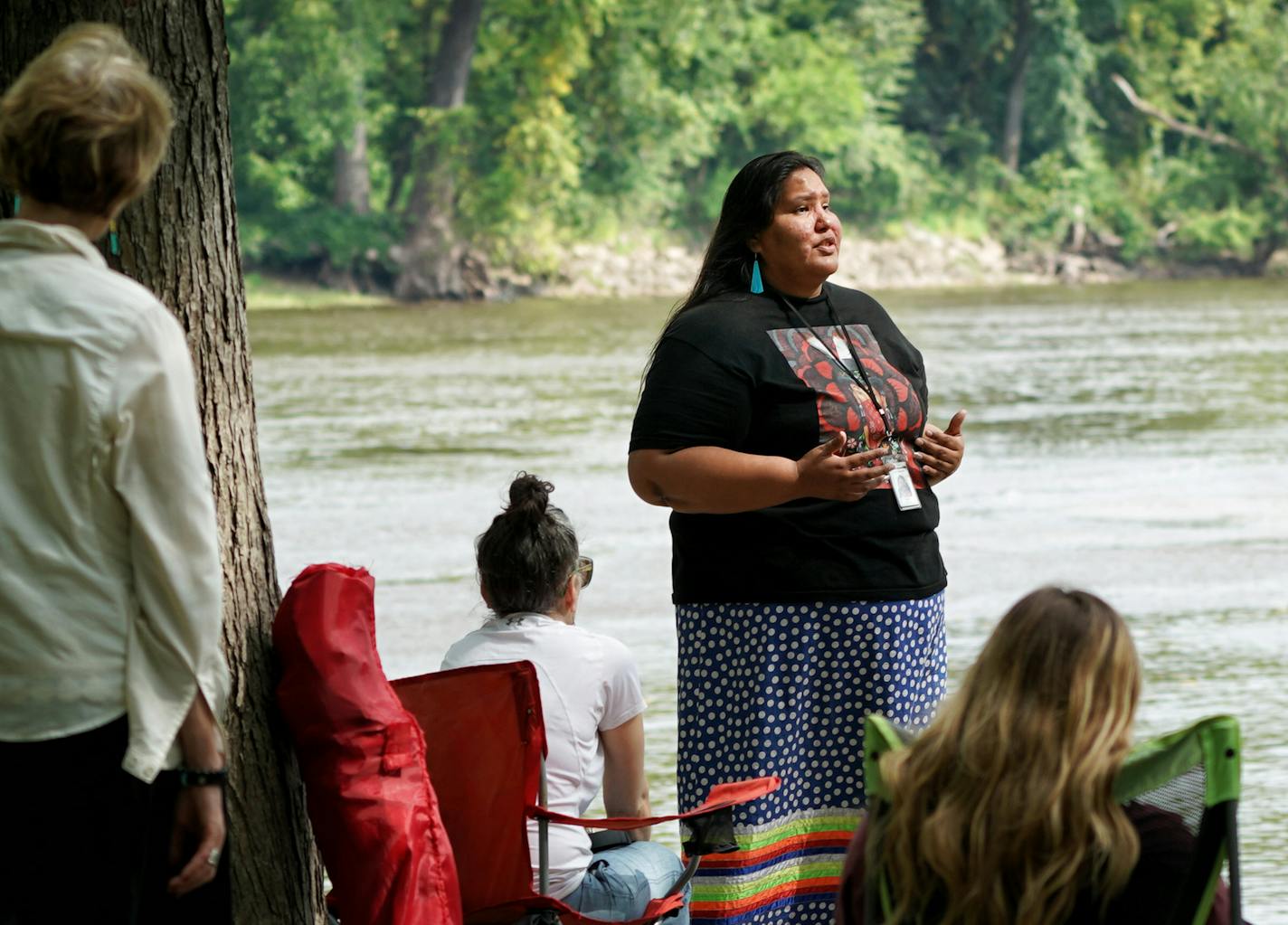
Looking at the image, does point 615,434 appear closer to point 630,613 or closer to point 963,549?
point 963,549

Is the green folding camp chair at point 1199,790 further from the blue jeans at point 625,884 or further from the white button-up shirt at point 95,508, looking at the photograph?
the blue jeans at point 625,884

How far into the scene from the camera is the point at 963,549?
35.4 feet

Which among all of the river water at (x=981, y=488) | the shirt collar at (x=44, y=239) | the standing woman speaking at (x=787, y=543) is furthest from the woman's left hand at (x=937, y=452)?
the shirt collar at (x=44, y=239)

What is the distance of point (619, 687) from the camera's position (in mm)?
3676

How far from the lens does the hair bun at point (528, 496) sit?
363 cm

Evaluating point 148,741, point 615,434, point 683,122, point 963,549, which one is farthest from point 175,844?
point 683,122

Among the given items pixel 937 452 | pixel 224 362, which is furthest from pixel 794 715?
pixel 224 362

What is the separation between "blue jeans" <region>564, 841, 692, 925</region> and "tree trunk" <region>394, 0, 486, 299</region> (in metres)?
41.4

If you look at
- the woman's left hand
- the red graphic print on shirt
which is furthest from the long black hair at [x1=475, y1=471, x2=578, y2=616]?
the woman's left hand

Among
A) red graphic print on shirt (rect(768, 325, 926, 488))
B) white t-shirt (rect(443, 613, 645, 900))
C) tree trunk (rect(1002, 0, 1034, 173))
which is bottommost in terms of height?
white t-shirt (rect(443, 613, 645, 900))

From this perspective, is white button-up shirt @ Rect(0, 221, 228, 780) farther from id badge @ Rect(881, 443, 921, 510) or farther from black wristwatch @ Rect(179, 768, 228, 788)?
id badge @ Rect(881, 443, 921, 510)

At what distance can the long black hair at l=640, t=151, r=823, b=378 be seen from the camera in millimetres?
3779

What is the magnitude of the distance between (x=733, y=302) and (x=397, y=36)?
50.5 metres

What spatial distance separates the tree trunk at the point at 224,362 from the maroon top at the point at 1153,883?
5.35ft
